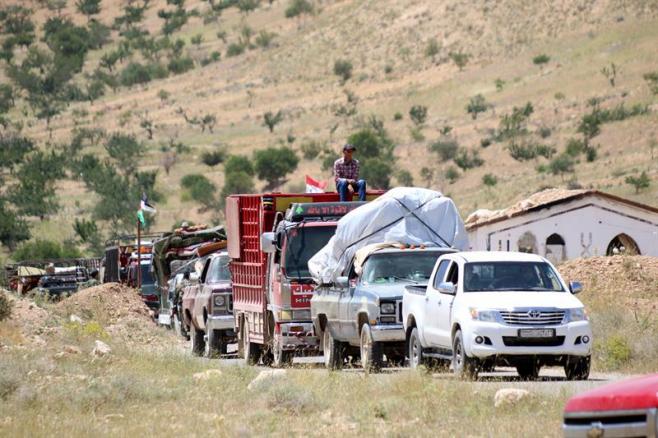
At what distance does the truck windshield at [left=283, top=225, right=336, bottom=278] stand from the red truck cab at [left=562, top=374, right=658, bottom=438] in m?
13.9

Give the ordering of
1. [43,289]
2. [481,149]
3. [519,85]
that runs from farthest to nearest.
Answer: [519,85]
[481,149]
[43,289]

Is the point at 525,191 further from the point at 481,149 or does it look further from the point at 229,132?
the point at 229,132

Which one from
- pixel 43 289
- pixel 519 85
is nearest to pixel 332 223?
pixel 43 289

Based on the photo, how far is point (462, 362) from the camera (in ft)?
62.0

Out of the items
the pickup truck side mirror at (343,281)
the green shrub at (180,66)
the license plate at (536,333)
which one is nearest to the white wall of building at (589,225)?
the pickup truck side mirror at (343,281)

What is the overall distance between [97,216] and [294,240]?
67511mm

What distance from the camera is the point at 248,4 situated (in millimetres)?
154750

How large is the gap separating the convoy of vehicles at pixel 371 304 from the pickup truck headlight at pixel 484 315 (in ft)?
7.78

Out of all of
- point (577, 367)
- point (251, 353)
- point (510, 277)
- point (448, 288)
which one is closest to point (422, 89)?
point (251, 353)

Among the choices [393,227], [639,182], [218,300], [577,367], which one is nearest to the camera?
[577,367]

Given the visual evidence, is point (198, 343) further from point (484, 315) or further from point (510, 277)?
point (484, 315)

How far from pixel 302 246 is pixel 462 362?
5.73m

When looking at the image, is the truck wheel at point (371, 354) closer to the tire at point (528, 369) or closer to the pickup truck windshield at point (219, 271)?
the tire at point (528, 369)

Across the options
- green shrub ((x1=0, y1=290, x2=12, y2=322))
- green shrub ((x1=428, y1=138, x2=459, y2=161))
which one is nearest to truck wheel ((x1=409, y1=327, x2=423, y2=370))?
green shrub ((x1=0, y1=290, x2=12, y2=322))
